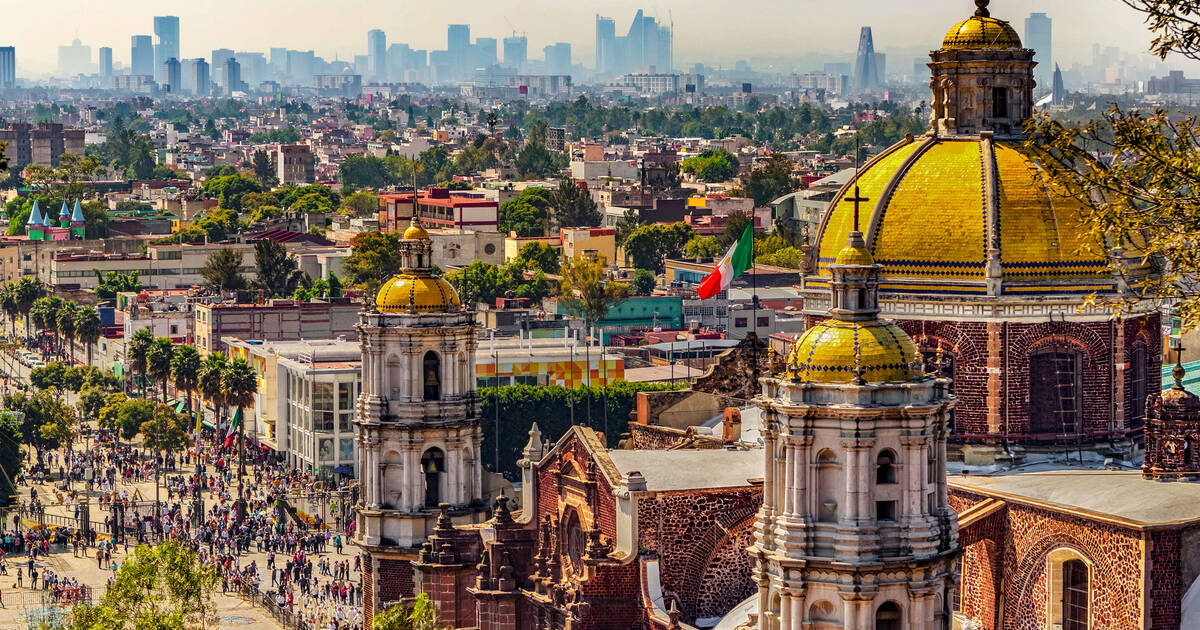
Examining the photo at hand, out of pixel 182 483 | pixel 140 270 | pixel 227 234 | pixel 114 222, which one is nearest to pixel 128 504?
pixel 182 483

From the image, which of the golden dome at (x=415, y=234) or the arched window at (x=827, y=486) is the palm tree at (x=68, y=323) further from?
the arched window at (x=827, y=486)

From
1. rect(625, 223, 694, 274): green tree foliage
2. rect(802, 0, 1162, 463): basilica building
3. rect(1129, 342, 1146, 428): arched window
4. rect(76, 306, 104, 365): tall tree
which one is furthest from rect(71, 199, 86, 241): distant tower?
rect(1129, 342, 1146, 428): arched window

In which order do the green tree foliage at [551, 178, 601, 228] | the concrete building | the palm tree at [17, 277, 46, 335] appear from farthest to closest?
the green tree foliage at [551, 178, 601, 228]
the palm tree at [17, 277, 46, 335]
the concrete building

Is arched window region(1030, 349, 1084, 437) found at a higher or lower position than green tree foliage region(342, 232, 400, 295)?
lower

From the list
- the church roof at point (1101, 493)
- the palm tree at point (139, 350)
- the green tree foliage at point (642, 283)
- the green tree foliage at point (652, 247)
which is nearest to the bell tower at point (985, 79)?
the church roof at point (1101, 493)

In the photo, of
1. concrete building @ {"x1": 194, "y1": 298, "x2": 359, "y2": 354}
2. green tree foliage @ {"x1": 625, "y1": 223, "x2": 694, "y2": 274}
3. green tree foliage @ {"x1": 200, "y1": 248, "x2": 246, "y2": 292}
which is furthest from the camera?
green tree foliage @ {"x1": 625, "y1": 223, "x2": 694, "y2": 274}

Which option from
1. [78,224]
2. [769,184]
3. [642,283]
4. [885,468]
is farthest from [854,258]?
[769,184]

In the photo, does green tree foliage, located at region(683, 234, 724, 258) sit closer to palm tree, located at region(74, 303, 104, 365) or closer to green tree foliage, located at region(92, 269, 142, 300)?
green tree foliage, located at region(92, 269, 142, 300)
